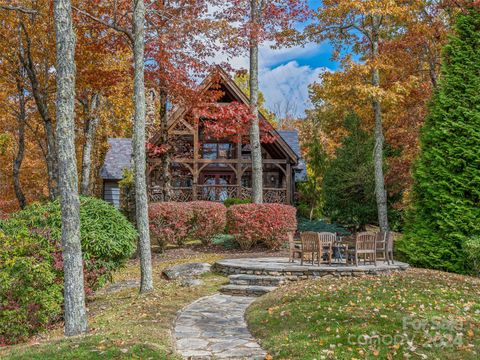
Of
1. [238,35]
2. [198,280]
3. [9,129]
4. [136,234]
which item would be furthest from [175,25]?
[9,129]

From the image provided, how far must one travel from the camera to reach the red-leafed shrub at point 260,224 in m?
16.1

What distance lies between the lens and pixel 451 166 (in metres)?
12.8

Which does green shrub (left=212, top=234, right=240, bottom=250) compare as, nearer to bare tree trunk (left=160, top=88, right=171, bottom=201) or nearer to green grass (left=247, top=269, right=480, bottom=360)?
bare tree trunk (left=160, top=88, right=171, bottom=201)

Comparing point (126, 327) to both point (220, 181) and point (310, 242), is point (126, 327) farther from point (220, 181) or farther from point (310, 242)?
point (220, 181)

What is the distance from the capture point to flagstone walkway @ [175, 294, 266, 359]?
6012 mm

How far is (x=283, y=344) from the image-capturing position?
6059 millimetres

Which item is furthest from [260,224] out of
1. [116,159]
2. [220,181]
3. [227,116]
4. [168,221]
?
[116,159]

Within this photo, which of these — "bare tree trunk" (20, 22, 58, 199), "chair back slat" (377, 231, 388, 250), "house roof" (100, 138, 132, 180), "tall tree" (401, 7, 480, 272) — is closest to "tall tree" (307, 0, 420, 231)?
"tall tree" (401, 7, 480, 272)

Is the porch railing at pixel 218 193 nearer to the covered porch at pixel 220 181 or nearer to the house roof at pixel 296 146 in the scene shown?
the covered porch at pixel 220 181

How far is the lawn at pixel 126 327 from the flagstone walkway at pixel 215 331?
241mm

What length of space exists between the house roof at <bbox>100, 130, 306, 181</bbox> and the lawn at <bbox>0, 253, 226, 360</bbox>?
15.9 m

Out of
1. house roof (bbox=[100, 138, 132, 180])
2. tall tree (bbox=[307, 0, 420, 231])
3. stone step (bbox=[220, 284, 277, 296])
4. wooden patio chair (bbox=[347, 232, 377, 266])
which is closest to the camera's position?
stone step (bbox=[220, 284, 277, 296])

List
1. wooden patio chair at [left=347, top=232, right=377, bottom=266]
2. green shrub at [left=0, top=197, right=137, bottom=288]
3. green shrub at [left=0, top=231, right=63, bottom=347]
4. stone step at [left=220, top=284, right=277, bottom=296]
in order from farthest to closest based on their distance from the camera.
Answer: wooden patio chair at [left=347, top=232, right=377, bottom=266] < stone step at [left=220, top=284, right=277, bottom=296] < green shrub at [left=0, top=197, right=137, bottom=288] < green shrub at [left=0, top=231, right=63, bottom=347]

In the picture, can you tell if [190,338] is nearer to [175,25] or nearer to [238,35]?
[175,25]
